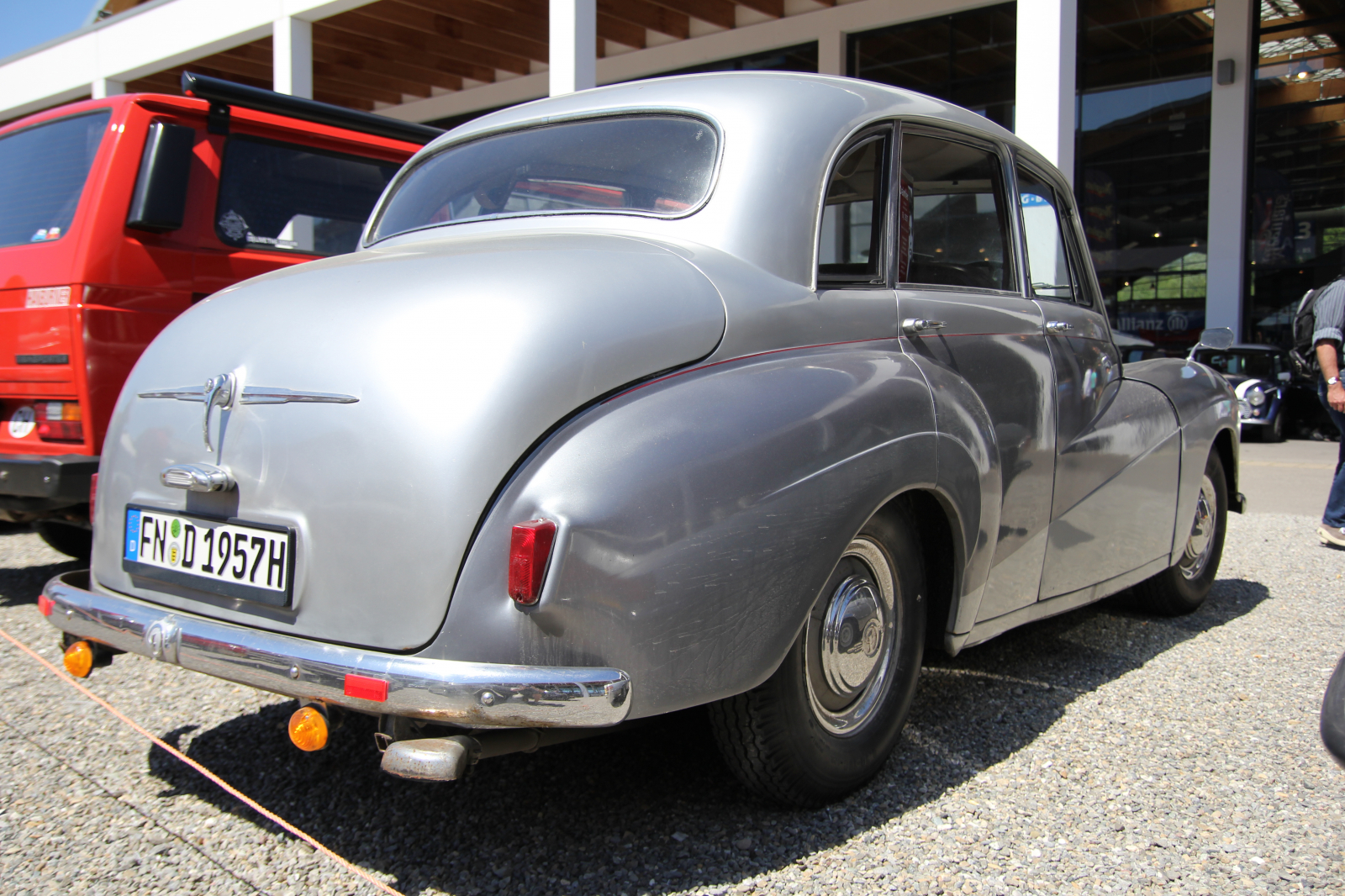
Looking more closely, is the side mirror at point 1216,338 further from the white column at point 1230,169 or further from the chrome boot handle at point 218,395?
the white column at point 1230,169

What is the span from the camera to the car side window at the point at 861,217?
102 inches

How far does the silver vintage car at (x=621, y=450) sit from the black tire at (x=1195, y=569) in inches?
51.9

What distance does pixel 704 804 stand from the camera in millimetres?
2426

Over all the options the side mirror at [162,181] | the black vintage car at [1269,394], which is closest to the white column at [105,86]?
the side mirror at [162,181]

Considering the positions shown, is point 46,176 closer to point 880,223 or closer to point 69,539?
point 69,539

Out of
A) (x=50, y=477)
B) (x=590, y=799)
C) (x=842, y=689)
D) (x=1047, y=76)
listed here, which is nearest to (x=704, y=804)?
(x=590, y=799)

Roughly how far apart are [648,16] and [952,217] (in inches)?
439

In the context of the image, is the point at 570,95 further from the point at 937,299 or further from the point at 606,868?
the point at 606,868

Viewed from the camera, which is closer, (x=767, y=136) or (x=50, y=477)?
(x=767, y=136)

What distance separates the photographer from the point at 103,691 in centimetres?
336

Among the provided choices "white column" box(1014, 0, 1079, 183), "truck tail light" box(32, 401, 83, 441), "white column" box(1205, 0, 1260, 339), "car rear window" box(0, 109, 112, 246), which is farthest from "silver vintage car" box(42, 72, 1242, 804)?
"white column" box(1205, 0, 1260, 339)

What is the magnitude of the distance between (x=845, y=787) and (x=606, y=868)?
611 mm

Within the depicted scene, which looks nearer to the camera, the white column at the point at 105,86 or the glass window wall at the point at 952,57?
the glass window wall at the point at 952,57

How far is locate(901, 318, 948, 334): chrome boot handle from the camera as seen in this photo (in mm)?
2607
